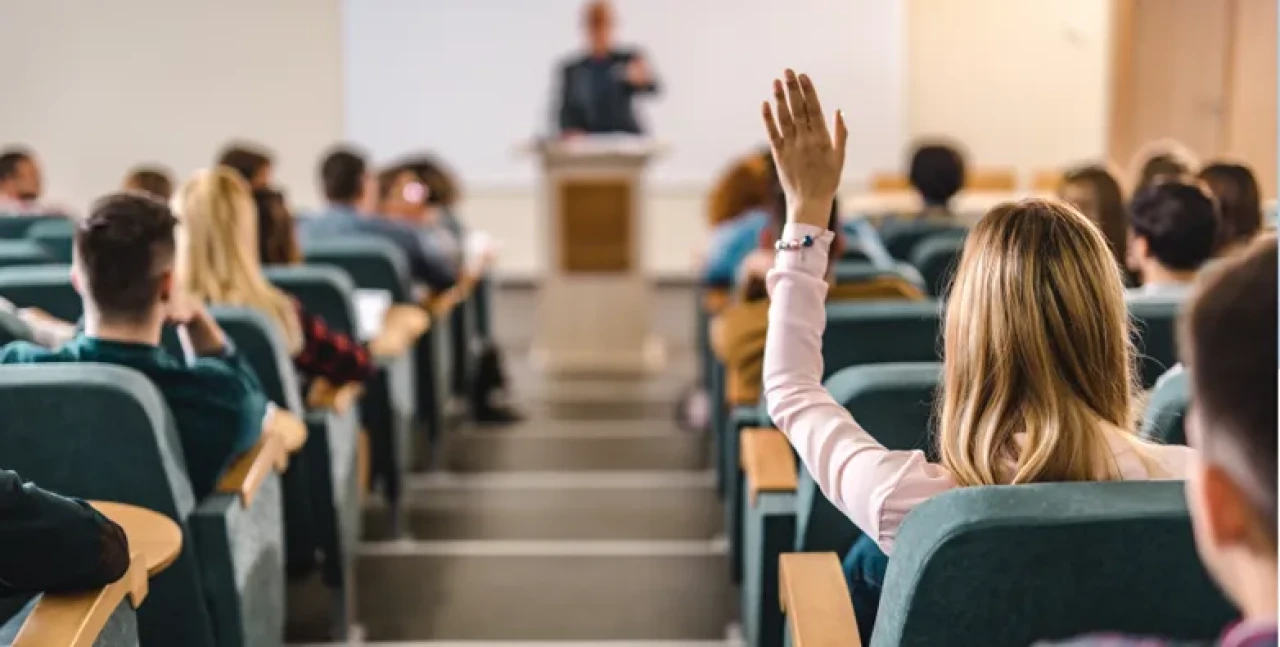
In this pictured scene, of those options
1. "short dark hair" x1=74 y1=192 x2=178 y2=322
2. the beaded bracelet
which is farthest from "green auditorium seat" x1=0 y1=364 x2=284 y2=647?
the beaded bracelet

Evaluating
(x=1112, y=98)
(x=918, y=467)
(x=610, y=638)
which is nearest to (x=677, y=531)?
(x=610, y=638)

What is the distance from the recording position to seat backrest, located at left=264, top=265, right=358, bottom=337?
3.32m

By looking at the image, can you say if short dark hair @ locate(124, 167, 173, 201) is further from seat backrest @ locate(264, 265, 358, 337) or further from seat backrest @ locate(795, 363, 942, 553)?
seat backrest @ locate(795, 363, 942, 553)

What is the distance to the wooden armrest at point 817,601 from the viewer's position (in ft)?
5.24

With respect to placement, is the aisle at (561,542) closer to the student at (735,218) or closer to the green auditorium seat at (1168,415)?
the student at (735,218)

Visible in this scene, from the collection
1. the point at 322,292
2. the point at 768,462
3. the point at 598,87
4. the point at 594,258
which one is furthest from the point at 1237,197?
the point at 598,87

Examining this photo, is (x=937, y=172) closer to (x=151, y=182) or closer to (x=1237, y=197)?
(x=1237, y=197)

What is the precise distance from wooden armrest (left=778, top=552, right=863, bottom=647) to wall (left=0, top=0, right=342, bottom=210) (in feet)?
26.2

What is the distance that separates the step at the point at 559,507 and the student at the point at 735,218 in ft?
2.24

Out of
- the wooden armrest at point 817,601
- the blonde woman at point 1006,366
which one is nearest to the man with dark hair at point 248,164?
the wooden armrest at point 817,601

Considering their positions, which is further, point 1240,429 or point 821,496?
point 821,496

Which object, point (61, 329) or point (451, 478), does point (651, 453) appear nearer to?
point (451, 478)

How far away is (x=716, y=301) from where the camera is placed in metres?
4.56

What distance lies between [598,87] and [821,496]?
190 inches
